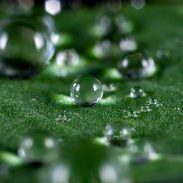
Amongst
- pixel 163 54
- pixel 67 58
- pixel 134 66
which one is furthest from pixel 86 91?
pixel 163 54

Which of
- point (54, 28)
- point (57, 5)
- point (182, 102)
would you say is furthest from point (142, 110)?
point (57, 5)

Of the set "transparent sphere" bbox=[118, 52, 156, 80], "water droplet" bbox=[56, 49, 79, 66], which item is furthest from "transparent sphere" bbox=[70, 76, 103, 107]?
"water droplet" bbox=[56, 49, 79, 66]

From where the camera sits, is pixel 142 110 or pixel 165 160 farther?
pixel 142 110

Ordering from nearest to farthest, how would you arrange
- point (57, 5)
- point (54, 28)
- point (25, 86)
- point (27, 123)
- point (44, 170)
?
point (44, 170)
point (27, 123)
point (25, 86)
point (54, 28)
point (57, 5)

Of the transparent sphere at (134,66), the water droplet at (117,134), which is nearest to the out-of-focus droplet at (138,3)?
the transparent sphere at (134,66)

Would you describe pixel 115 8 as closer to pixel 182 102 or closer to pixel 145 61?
pixel 145 61

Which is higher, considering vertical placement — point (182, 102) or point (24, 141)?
point (182, 102)

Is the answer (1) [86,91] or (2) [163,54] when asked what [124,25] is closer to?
(2) [163,54]
